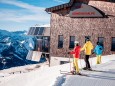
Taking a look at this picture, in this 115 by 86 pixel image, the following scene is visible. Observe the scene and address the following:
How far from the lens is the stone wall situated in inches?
1283

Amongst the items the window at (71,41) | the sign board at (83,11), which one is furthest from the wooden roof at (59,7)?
the window at (71,41)

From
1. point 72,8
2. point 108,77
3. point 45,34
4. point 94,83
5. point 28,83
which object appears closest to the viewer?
point 94,83

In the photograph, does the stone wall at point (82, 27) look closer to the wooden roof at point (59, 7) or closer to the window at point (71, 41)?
the window at point (71, 41)

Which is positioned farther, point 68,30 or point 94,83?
point 68,30

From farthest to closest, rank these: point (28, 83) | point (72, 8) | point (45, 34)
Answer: point (45, 34), point (72, 8), point (28, 83)

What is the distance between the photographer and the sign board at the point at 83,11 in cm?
3281

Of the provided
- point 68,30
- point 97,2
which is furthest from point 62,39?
point 97,2

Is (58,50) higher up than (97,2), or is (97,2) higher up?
(97,2)

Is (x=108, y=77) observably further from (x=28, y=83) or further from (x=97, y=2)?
(x=97, y=2)

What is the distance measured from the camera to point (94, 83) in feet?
46.5

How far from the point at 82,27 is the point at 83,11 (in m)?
1.92

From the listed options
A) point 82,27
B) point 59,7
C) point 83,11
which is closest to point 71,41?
point 82,27

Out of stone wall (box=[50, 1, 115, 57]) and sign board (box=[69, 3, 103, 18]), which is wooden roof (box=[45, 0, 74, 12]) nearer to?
stone wall (box=[50, 1, 115, 57])

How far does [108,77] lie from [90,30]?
1797 cm
